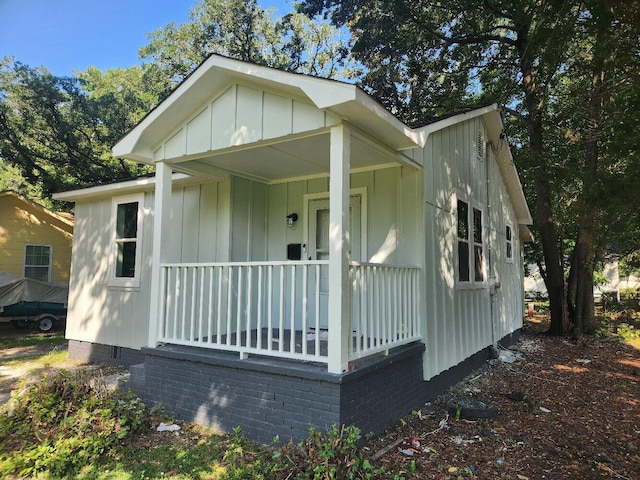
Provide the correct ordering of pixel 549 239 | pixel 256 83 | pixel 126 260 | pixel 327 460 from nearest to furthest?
pixel 327 460 < pixel 256 83 < pixel 126 260 < pixel 549 239

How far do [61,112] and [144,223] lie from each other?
1096 centimetres

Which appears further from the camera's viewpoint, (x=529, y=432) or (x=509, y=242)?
(x=509, y=242)

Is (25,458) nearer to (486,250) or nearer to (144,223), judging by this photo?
(144,223)

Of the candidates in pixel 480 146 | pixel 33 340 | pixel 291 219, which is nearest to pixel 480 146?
pixel 480 146

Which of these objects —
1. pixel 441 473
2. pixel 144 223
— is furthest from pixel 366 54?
pixel 441 473

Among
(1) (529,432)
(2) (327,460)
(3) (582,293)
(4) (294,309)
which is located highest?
(4) (294,309)

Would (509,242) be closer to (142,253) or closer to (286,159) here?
(286,159)

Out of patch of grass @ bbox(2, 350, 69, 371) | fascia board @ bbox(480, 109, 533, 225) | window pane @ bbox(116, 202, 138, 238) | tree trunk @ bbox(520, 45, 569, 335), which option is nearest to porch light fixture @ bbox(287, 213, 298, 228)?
window pane @ bbox(116, 202, 138, 238)

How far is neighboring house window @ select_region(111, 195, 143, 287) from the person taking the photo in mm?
7270

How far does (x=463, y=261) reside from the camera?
6797mm

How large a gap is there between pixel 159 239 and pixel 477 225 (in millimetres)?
5536

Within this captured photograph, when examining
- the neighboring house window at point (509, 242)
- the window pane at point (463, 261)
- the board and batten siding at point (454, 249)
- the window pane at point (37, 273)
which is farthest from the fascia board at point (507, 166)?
the window pane at point (37, 273)

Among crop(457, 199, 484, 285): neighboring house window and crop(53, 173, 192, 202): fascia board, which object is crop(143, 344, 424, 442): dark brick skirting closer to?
crop(457, 199, 484, 285): neighboring house window

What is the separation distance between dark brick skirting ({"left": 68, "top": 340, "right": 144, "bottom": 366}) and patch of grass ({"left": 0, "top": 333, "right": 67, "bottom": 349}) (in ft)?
7.17
